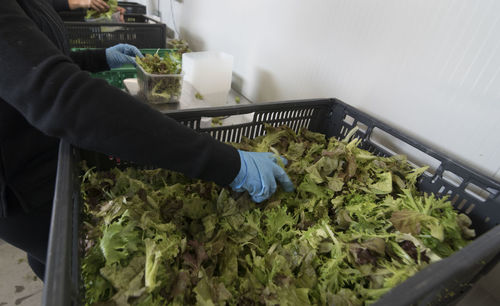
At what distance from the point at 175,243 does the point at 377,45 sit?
882 mm

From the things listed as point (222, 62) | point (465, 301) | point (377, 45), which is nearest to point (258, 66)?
point (222, 62)

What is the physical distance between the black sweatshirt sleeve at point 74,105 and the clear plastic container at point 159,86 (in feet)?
2.65

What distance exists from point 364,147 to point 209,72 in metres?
0.91

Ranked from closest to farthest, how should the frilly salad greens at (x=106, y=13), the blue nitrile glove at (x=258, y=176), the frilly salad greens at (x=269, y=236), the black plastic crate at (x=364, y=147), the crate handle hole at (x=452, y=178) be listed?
the black plastic crate at (x=364, y=147) < the frilly salad greens at (x=269, y=236) < the blue nitrile glove at (x=258, y=176) < the crate handle hole at (x=452, y=178) < the frilly salad greens at (x=106, y=13)

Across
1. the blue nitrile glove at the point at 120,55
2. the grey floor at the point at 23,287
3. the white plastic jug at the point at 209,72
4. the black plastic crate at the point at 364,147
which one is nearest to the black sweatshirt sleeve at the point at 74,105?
the black plastic crate at the point at 364,147

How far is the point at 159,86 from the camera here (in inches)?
50.0

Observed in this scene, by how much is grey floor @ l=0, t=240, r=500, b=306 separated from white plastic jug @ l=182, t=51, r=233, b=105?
116cm

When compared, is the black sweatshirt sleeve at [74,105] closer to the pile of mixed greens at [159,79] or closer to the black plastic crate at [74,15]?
the pile of mixed greens at [159,79]

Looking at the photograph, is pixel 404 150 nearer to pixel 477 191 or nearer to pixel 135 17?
pixel 477 191

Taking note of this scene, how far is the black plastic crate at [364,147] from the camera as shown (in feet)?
1.09

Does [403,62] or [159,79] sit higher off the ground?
[403,62]

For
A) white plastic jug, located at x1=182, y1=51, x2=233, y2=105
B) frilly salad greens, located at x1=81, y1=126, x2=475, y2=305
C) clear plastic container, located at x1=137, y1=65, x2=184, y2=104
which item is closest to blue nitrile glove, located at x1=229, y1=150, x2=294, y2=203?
frilly salad greens, located at x1=81, y1=126, x2=475, y2=305

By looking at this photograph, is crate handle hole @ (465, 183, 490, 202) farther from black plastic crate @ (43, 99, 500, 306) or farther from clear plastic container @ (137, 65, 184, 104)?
clear plastic container @ (137, 65, 184, 104)

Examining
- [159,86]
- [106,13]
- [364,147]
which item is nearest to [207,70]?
[159,86]
